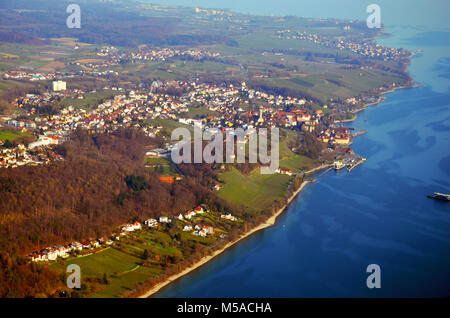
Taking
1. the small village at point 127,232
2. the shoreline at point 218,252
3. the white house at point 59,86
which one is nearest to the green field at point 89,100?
the white house at point 59,86

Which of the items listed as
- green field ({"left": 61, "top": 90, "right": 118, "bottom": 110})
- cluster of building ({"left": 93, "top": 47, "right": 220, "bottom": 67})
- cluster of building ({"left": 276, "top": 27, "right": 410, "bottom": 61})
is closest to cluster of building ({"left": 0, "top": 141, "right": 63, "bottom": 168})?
green field ({"left": 61, "top": 90, "right": 118, "bottom": 110})

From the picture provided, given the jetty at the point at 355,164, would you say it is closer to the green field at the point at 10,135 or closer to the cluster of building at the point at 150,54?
the green field at the point at 10,135

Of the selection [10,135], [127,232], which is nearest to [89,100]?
[10,135]

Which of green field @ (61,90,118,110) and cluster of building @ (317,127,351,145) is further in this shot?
green field @ (61,90,118,110)

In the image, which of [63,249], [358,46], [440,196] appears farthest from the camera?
[358,46]

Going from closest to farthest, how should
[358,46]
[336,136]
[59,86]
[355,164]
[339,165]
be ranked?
[339,165]
[355,164]
[336,136]
[59,86]
[358,46]

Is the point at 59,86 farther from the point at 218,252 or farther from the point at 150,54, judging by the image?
the point at 218,252

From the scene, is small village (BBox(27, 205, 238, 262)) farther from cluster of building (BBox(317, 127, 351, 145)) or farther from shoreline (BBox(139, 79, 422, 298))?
cluster of building (BBox(317, 127, 351, 145))

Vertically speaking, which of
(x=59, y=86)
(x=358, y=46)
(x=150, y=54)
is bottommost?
(x=59, y=86)
